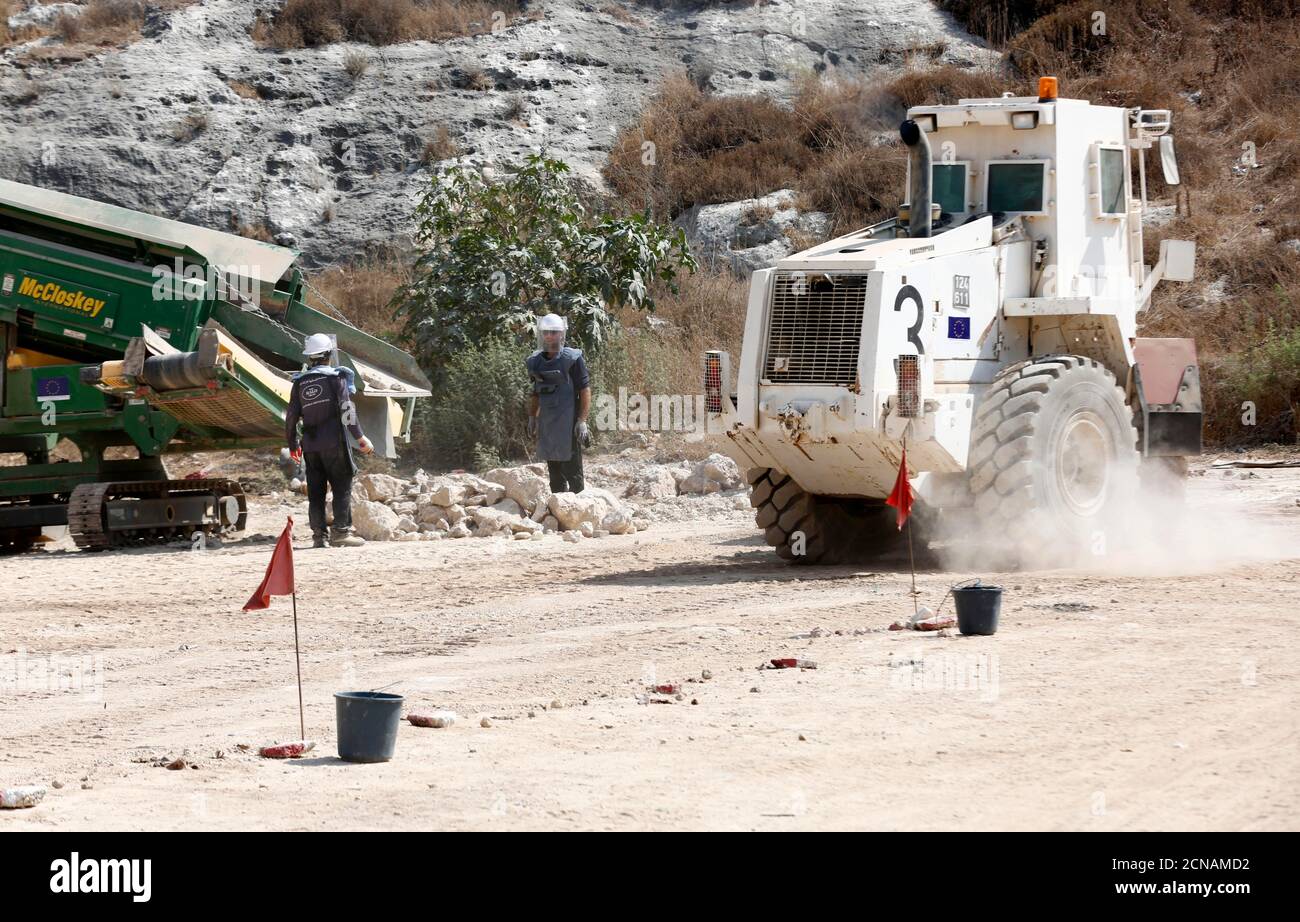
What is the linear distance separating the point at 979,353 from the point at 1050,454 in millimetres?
874

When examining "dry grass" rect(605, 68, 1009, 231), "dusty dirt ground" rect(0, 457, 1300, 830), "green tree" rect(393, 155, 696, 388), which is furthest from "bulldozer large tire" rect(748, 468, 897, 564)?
"dry grass" rect(605, 68, 1009, 231)

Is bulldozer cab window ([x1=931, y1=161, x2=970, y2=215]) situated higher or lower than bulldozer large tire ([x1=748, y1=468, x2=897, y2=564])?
higher

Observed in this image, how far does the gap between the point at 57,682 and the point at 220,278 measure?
22.0 ft

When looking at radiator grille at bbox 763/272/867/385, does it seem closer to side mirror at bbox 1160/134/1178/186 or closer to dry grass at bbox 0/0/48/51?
side mirror at bbox 1160/134/1178/186

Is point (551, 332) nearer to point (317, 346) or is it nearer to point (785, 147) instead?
point (317, 346)

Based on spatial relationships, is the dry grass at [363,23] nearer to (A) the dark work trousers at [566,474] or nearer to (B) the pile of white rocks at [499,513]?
(B) the pile of white rocks at [499,513]

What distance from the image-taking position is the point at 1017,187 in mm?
11766

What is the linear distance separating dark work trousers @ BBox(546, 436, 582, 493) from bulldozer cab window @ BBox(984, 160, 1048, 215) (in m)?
4.39

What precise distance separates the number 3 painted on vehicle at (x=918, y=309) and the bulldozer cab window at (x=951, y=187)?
1331 mm

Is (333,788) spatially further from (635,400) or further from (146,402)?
(635,400)

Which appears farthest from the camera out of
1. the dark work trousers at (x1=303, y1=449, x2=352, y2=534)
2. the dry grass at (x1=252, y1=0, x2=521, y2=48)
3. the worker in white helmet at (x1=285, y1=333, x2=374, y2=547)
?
the dry grass at (x1=252, y1=0, x2=521, y2=48)

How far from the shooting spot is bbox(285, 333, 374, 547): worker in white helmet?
13578 millimetres

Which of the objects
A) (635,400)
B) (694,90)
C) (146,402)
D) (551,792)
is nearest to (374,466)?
(635,400)
